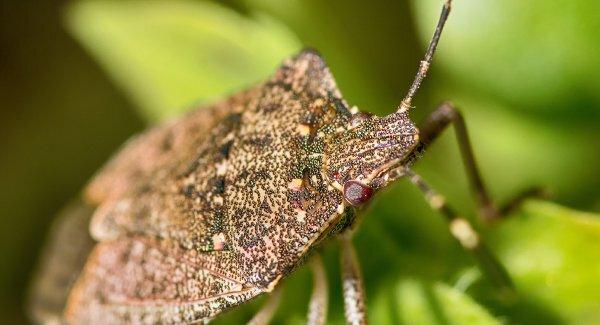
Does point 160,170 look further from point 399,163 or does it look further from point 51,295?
point 399,163

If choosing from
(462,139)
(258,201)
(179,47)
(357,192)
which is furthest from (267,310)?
(179,47)

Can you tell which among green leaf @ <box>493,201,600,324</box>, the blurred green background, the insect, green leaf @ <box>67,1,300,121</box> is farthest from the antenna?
green leaf @ <box>67,1,300,121</box>

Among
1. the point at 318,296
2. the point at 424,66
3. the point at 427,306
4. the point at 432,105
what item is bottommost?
the point at 427,306

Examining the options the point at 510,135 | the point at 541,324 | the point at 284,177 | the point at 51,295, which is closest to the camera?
the point at 541,324

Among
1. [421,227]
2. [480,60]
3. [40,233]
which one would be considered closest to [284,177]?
[421,227]

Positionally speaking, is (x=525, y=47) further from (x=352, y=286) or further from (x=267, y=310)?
(x=267, y=310)

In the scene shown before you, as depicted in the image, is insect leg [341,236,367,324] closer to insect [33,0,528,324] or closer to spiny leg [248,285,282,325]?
insect [33,0,528,324]
